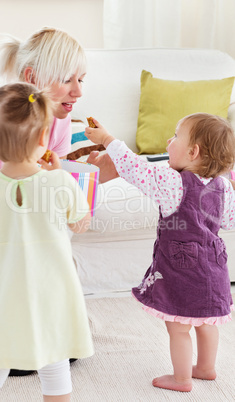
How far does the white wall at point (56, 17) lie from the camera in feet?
10.6

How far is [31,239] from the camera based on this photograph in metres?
1.24

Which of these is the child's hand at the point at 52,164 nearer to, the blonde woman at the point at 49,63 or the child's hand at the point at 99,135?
the child's hand at the point at 99,135

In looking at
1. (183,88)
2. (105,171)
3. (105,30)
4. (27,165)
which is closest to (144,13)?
(105,30)

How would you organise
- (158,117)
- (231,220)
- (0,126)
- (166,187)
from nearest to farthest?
(0,126) → (166,187) → (231,220) → (158,117)

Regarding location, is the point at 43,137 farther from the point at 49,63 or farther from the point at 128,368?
the point at 128,368

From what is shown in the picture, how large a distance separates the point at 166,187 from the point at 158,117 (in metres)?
1.26

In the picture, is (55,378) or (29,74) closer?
(55,378)

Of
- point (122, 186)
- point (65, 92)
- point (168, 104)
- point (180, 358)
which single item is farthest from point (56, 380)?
point (168, 104)

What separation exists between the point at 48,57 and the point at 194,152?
0.52m

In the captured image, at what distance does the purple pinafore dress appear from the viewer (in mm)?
1595

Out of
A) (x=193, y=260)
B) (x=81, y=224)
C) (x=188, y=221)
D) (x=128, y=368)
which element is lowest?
(x=128, y=368)

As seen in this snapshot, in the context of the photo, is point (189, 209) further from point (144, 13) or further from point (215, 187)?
point (144, 13)

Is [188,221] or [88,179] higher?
[88,179]

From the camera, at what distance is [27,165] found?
1.25m
